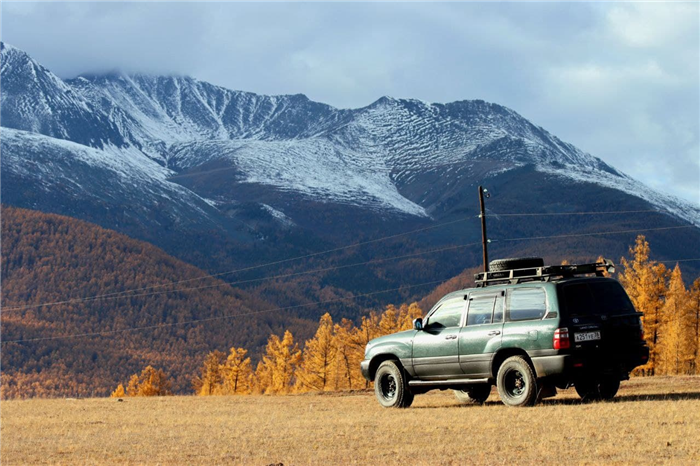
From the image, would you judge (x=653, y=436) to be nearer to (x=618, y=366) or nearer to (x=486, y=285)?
(x=618, y=366)

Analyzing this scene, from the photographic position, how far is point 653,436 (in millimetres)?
15188

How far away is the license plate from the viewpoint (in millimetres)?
19477

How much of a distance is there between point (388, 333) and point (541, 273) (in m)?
58.6

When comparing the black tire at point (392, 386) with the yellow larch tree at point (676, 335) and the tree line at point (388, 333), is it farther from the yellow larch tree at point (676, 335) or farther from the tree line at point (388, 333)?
the yellow larch tree at point (676, 335)

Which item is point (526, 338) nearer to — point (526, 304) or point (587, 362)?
point (526, 304)

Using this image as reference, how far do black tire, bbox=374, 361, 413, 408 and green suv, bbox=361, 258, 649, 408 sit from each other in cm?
3

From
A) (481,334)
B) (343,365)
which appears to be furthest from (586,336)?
(343,365)

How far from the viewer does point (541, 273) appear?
2036 cm

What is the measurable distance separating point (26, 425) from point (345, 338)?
194ft

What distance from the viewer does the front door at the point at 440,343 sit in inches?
842

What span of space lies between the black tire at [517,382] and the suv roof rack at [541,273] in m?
1.80

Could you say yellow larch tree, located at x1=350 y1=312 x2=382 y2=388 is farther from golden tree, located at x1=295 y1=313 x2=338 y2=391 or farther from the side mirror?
the side mirror

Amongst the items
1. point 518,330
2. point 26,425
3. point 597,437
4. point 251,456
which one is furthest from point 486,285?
point 26,425

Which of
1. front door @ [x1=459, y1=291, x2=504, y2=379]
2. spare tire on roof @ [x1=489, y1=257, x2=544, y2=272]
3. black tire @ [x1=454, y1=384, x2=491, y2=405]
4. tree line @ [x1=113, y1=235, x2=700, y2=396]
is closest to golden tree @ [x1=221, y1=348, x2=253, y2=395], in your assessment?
tree line @ [x1=113, y1=235, x2=700, y2=396]
